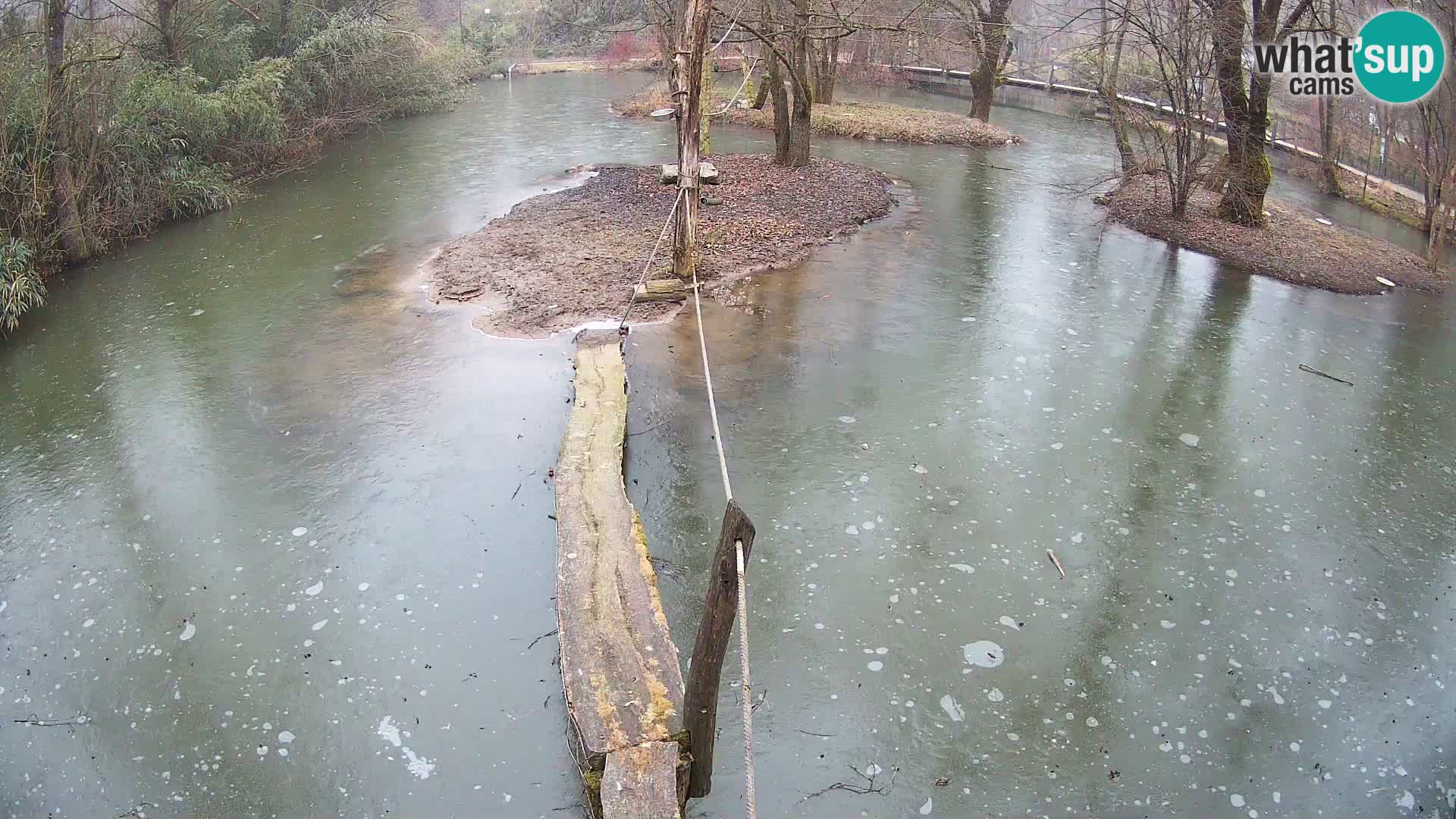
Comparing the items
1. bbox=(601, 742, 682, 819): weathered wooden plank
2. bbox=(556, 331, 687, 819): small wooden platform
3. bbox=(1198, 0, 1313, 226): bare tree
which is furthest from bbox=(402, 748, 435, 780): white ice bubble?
bbox=(1198, 0, 1313, 226): bare tree

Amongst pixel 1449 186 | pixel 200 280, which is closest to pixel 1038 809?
pixel 200 280

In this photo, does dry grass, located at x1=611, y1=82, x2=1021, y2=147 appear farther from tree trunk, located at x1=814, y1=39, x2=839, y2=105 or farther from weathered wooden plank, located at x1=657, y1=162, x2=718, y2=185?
weathered wooden plank, located at x1=657, y1=162, x2=718, y2=185

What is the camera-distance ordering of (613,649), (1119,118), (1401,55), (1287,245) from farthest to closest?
(1119,118)
(1401,55)
(1287,245)
(613,649)

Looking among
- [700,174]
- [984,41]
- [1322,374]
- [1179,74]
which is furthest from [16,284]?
[984,41]

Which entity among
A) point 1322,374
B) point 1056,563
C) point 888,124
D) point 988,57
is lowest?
point 1056,563

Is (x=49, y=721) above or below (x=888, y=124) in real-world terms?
below

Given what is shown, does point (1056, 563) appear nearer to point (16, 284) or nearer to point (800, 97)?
point (16, 284)

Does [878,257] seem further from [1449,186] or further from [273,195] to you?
[273,195]
